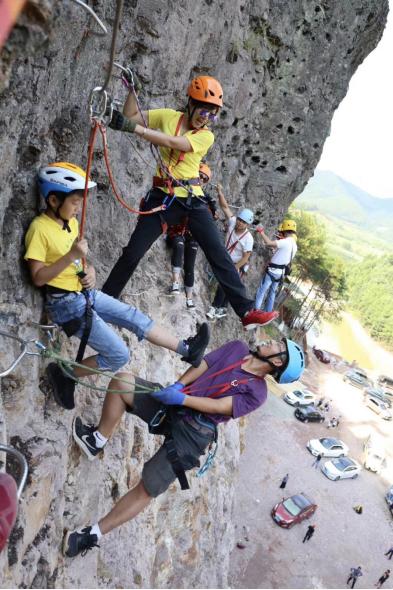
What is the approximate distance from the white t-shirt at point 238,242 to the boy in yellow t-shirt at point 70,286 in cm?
476

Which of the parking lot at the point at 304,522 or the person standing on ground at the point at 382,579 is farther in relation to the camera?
the person standing on ground at the point at 382,579

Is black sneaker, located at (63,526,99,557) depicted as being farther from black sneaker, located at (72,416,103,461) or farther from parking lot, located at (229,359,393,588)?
parking lot, located at (229,359,393,588)

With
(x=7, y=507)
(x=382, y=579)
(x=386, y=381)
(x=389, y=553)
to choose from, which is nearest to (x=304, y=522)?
(x=382, y=579)

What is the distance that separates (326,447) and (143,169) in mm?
20348

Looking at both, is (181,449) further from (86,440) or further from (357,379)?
(357,379)

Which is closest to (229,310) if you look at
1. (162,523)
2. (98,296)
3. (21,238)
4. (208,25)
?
(162,523)

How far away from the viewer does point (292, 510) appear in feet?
56.7

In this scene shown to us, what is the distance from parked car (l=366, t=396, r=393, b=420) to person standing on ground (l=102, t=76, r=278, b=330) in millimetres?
30203

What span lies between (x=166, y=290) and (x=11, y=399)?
4.69m

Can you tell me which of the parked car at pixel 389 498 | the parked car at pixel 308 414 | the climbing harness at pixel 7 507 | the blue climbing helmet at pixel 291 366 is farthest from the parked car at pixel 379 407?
the climbing harness at pixel 7 507

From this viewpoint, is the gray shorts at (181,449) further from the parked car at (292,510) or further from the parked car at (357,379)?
the parked car at (357,379)

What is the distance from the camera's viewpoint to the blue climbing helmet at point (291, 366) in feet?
12.8

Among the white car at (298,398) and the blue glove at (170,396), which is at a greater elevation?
the blue glove at (170,396)

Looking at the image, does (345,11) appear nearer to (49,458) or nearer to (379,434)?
(49,458)
